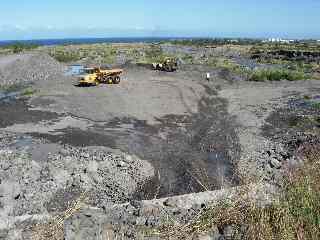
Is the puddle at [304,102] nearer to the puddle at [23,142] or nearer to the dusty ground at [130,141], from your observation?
the dusty ground at [130,141]

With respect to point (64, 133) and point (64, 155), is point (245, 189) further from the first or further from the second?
point (64, 133)

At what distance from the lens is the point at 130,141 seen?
2806 centimetres

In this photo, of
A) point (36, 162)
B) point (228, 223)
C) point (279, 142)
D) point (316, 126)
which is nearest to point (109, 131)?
point (36, 162)

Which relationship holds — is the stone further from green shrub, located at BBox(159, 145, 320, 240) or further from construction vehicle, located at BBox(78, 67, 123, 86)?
construction vehicle, located at BBox(78, 67, 123, 86)

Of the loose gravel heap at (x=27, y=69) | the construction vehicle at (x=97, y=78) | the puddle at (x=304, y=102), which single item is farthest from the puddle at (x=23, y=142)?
the loose gravel heap at (x=27, y=69)

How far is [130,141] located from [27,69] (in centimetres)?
3771

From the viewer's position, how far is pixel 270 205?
825 centimetres

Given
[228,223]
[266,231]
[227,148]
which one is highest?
[266,231]

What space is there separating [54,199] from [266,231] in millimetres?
13404

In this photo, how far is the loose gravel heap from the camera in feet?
189

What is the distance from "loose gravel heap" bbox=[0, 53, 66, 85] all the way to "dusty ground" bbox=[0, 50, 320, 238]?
25.6 feet

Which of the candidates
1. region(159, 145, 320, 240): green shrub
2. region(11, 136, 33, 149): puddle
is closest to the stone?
region(11, 136, 33, 149): puddle

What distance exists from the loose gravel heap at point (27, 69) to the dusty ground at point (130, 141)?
7805 millimetres

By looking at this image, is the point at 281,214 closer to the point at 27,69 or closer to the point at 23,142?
the point at 23,142
